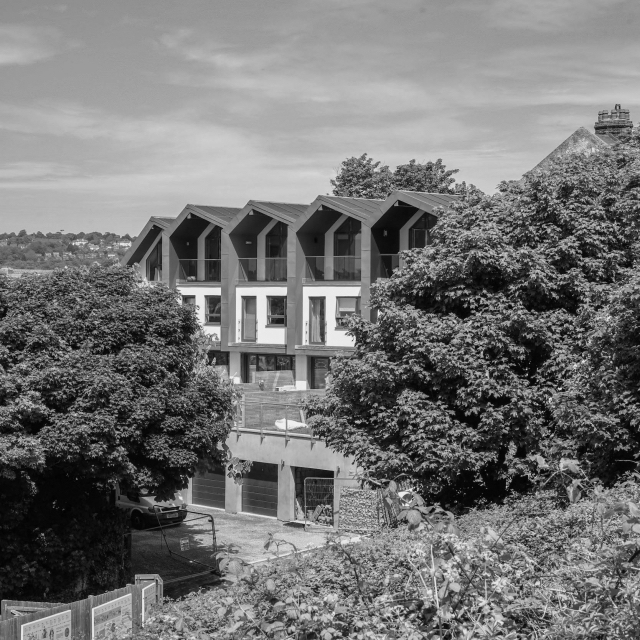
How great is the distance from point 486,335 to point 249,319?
27.2 m

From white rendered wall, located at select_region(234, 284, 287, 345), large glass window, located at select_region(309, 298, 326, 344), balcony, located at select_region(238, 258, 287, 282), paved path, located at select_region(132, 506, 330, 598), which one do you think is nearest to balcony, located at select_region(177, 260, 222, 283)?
balcony, located at select_region(238, 258, 287, 282)

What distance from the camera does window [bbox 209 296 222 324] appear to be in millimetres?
47156

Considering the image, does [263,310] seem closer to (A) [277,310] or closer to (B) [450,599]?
(A) [277,310]

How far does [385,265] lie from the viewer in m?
40.8

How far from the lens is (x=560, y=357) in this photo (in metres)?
18.9

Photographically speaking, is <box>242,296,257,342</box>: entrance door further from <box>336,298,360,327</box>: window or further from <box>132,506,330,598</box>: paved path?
<box>132,506,330,598</box>: paved path

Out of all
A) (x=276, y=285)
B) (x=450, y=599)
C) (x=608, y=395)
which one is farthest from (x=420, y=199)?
(x=450, y=599)

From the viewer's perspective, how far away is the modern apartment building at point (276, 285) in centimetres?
3425

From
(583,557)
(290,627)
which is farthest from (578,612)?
(290,627)

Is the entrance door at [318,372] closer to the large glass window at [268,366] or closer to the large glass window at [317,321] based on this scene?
the large glass window at [317,321]

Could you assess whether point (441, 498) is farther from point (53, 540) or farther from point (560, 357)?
point (53, 540)

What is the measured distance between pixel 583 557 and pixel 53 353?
14.3 meters

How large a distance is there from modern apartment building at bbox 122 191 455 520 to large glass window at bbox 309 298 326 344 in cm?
5

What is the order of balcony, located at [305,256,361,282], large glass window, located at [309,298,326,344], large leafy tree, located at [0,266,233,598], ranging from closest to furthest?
large leafy tree, located at [0,266,233,598]
balcony, located at [305,256,361,282]
large glass window, located at [309,298,326,344]
